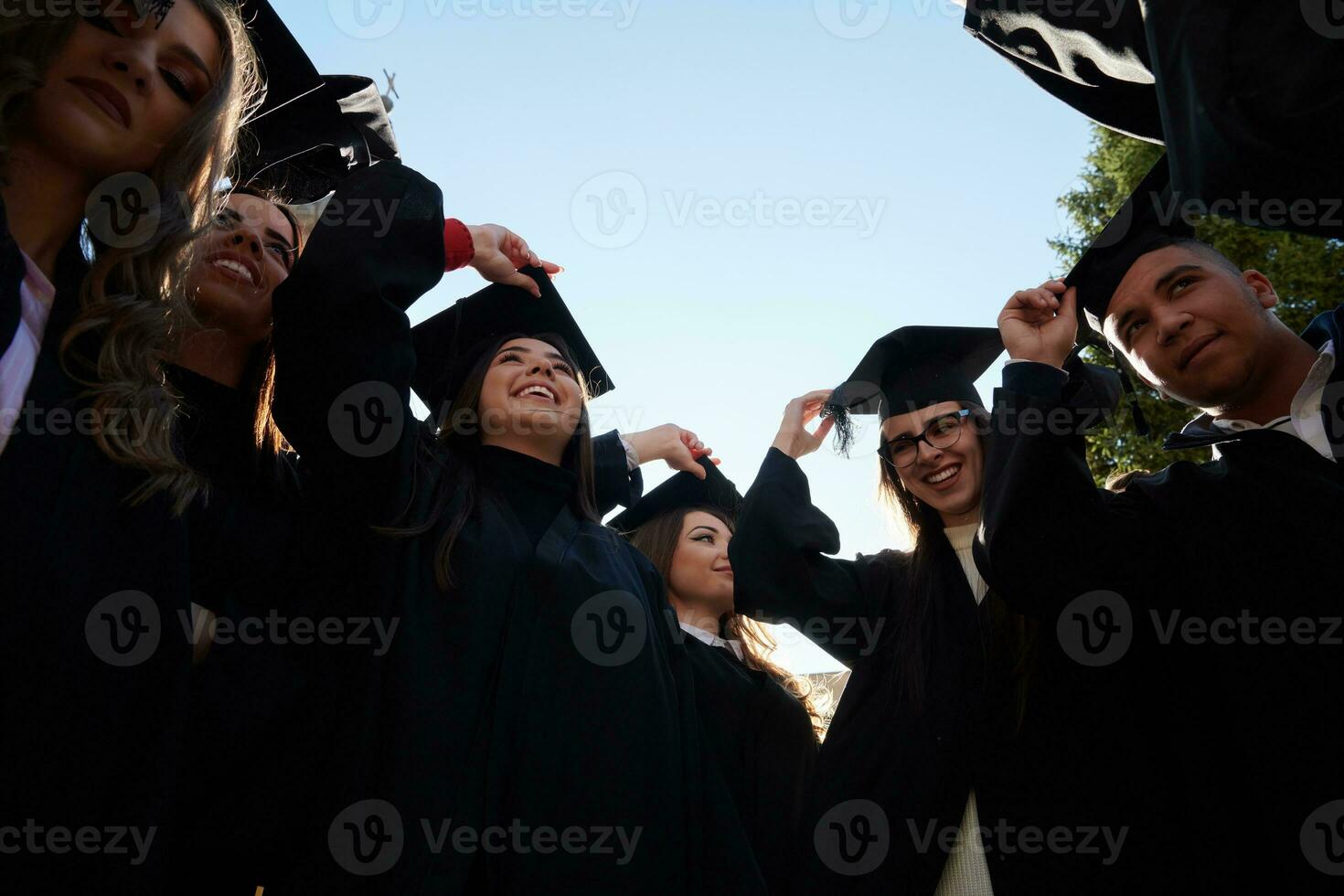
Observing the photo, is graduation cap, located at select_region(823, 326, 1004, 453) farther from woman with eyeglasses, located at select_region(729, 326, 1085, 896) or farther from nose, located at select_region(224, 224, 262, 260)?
nose, located at select_region(224, 224, 262, 260)

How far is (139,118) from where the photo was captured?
1969 millimetres

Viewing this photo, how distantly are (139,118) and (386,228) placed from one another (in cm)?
60

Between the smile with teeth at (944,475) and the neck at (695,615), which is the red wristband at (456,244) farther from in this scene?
the neck at (695,615)

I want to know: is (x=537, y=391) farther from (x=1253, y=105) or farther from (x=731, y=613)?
(x=1253, y=105)

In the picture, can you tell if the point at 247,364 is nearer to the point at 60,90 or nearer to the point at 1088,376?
the point at 60,90

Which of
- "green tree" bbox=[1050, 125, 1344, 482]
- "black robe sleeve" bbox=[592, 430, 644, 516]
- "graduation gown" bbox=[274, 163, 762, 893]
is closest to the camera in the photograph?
"graduation gown" bbox=[274, 163, 762, 893]

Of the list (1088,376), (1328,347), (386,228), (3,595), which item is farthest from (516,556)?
(1328,347)

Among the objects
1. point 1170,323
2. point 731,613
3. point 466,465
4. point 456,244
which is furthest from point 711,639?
point 1170,323

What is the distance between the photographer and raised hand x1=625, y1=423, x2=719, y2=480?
3.99 metres

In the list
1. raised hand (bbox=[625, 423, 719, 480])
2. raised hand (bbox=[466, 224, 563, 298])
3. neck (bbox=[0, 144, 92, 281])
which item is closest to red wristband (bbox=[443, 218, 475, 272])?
raised hand (bbox=[466, 224, 563, 298])

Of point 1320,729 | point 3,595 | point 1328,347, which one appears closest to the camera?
point 3,595

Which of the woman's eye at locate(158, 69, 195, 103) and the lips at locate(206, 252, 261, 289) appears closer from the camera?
the woman's eye at locate(158, 69, 195, 103)

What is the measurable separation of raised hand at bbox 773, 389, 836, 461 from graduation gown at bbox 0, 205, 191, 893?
233 cm

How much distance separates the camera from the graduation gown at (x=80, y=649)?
154cm
